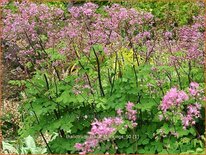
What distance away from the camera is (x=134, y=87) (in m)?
3.97

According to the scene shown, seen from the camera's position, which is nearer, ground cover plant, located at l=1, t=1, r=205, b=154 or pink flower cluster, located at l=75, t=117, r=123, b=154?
pink flower cluster, located at l=75, t=117, r=123, b=154

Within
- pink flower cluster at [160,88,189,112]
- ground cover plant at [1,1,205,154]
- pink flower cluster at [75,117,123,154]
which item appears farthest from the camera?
ground cover plant at [1,1,205,154]

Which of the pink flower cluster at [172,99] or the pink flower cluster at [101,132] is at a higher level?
the pink flower cluster at [172,99]

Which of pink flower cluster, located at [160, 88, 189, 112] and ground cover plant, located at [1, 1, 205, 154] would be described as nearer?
pink flower cluster, located at [160, 88, 189, 112]

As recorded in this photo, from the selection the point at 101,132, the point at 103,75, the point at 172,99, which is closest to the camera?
the point at 101,132

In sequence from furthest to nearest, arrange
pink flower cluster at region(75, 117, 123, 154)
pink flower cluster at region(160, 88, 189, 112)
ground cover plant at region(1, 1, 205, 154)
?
ground cover plant at region(1, 1, 205, 154) → pink flower cluster at region(160, 88, 189, 112) → pink flower cluster at region(75, 117, 123, 154)

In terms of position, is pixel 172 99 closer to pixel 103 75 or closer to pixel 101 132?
pixel 101 132

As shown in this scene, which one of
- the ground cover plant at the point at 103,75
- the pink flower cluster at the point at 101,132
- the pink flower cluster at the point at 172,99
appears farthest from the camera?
the ground cover plant at the point at 103,75

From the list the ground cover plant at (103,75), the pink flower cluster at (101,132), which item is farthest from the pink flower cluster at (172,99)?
the ground cover plant at (103,75)

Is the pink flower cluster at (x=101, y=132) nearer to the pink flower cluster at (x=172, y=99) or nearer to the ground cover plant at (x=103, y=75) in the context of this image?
the pink flower cluster at (x=172, y=99)

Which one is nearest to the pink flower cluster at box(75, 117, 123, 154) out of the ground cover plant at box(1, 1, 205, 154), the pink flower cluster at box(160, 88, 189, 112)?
the pink flower cluster at box(160, 88, 189, 112)

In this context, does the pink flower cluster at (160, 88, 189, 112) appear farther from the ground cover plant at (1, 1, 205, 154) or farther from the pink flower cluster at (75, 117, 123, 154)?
the ground cover plant at (1, 1, 205, 154)

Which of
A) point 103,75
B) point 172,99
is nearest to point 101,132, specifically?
point 172,99

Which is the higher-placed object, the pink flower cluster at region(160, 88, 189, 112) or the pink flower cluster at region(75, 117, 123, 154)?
the pink flower cluster at region(160, 88, 189, 112)
